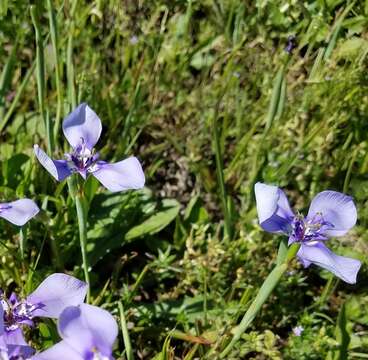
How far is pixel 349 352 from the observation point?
55.6 inches

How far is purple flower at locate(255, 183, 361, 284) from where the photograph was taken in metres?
1.00

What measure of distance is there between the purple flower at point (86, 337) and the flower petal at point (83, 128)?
438 mm

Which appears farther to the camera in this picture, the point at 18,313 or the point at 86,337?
the point at 18,313

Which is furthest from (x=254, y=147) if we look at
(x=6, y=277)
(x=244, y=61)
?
(x=6, y=277)

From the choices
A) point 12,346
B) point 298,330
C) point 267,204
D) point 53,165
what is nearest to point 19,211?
point 53,165

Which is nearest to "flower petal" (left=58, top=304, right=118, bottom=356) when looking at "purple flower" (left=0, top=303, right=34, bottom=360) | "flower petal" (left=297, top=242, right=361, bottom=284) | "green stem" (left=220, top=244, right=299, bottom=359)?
"purple flower" (left=0, top=303, right=34, bottom=360)

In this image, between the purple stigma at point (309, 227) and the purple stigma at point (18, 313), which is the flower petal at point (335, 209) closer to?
the purple stigma at point (309, 227)

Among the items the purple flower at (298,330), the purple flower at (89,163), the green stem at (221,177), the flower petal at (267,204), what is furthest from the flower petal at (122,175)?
the purple flower at (298,330)

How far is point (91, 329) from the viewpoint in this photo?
0.84 metres

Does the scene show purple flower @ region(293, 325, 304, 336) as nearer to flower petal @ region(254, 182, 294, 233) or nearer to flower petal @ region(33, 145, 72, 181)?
flower petal @ region(254, 182, 294, 233)

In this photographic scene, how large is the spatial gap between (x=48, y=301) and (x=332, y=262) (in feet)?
1.47

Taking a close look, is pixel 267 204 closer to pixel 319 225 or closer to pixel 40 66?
pixel 319 225

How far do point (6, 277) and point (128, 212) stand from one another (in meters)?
0.34

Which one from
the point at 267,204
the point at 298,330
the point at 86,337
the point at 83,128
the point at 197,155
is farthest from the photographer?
the point at 197,155
